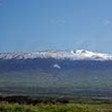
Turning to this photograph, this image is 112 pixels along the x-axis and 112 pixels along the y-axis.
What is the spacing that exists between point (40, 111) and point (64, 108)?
392cm

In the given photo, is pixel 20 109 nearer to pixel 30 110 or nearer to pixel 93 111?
pixel 30 110

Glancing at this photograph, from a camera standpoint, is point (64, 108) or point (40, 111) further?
point (64, 108)

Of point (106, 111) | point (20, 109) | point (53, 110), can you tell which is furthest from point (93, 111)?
point (20, 109)

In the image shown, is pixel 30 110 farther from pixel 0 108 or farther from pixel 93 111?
pixel 93 111

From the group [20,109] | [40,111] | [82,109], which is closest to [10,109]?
[20,109]

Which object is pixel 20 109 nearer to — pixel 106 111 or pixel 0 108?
pixel 0 108

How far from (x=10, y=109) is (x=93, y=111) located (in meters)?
8.95

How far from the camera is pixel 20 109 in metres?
42.7

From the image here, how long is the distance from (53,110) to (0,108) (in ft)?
19.2

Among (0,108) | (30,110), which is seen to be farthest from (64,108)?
(0,108)

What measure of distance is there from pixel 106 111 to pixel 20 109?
9317 millimetres

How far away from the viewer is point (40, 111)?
4075 cm

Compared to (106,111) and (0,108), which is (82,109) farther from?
(0,108)

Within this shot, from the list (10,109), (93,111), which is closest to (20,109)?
(10,109)
